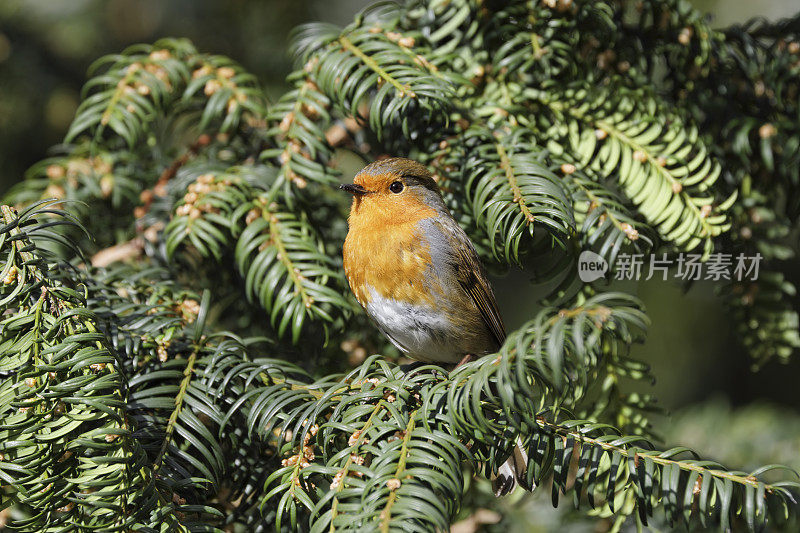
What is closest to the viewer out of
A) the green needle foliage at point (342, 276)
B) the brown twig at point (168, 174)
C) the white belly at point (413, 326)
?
the green needle foliage at point (342, 276)

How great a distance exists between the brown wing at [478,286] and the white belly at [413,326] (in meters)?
0.12

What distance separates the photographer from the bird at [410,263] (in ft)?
6.19

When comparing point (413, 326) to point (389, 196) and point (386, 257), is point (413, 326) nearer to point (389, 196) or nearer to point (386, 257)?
point (386, 257)

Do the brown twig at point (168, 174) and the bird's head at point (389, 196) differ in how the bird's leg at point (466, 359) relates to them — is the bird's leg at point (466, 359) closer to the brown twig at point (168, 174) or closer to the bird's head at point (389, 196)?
the bird's head at point (389, 196)

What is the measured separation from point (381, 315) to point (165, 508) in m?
0.87

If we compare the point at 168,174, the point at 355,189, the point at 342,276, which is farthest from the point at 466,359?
the point at 168,174

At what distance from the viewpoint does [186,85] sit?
6.80 ft


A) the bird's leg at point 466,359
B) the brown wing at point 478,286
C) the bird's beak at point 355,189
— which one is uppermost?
the bird's beak at point 355,189

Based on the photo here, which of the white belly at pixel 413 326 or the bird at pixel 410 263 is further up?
the bird at pixel 410 263

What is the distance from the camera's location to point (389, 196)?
Answer: 6.43ft

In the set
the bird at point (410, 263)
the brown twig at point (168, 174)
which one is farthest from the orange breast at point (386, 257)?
the brown twig at point (168, 174)

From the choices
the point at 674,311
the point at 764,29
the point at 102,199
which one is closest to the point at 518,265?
the point at 764,29

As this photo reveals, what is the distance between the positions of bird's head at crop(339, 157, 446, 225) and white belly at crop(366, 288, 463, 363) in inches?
9.6

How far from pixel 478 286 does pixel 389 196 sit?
15.2 inches
